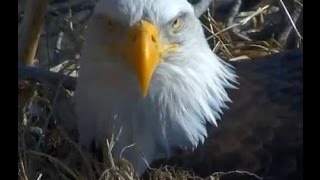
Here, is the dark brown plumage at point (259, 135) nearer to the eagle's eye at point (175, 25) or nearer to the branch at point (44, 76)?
the eagle's eye at point (175, 25)

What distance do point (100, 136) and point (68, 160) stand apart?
0.13 meters

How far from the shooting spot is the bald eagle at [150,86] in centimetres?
341

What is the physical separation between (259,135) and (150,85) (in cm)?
40

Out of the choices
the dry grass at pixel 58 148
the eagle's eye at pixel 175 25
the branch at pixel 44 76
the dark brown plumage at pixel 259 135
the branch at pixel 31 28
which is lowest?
the dark brown plumage at pixel 259 135

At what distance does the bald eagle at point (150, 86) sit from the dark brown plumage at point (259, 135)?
0.04 m

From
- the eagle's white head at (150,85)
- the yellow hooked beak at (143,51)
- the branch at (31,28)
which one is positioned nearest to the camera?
the yellow hooked beak at (143,51)

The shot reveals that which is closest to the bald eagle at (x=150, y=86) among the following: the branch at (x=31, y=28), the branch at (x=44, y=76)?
the branch at (x=44, y=76)

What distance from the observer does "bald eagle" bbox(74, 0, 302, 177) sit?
134 inches

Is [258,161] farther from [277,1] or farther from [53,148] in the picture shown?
[277,1]

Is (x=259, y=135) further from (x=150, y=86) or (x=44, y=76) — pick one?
(x=44, y=76)

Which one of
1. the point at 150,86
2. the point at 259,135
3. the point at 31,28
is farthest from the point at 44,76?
the point at 259,135

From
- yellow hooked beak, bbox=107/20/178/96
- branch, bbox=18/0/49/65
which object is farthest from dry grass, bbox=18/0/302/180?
yellow hooked beak, bbox=107/20/178/96

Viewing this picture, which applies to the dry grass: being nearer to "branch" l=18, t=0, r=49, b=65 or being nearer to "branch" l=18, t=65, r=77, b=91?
"branch" l=18, t=65, r=77, b=91

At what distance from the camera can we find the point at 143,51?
3285 mm
